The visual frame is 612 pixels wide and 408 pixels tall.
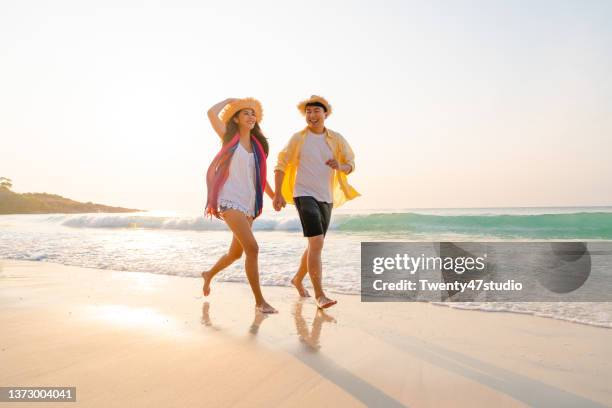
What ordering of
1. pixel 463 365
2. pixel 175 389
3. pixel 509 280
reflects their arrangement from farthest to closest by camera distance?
pixel 509 280 < pixel 463 365 < pixel 175 389

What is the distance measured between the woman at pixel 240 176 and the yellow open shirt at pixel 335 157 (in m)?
0.23

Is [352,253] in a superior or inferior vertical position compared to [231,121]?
inferior

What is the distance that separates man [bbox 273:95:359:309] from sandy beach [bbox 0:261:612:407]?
0.79 m

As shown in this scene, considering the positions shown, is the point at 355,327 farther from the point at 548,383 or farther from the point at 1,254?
the point at 1,254

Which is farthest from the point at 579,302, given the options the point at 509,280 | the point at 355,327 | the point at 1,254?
the point at 1,254

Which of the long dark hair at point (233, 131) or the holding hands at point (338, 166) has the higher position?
the long dark hair at point (233, 131)

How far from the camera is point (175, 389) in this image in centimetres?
219

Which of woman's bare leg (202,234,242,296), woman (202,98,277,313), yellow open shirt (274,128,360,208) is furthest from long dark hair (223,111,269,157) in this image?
woman's bare leg (202,234,242,296)

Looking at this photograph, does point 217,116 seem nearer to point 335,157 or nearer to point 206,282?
point 335,157

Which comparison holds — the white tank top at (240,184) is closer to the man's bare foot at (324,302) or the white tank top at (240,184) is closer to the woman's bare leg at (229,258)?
the woman's bare leg at (229,258)

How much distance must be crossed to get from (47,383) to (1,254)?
7816 mm

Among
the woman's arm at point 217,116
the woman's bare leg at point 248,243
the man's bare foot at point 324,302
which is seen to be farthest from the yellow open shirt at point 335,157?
the man's bare foot at point 324,302

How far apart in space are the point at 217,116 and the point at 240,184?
0.68 metres

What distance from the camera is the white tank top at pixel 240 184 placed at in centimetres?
410
